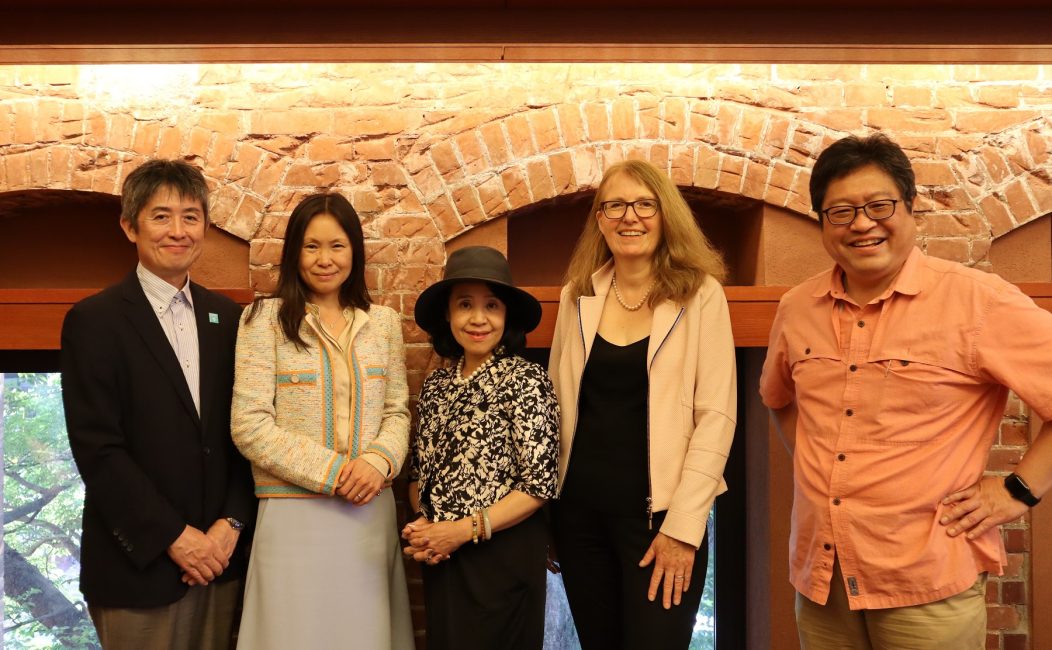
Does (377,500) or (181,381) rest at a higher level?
(181,381)

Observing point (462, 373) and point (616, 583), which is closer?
point (616, 583)

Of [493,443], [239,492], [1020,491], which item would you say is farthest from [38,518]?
[1020,491]

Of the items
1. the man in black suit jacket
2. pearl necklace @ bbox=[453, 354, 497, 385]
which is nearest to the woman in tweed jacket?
the man in black suit jacket

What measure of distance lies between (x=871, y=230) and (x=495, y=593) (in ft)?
4.52

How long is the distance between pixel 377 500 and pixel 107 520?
73cm

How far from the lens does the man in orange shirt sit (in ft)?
6.34

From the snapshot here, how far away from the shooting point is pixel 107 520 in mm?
2254

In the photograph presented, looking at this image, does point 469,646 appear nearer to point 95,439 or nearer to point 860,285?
point 95,439

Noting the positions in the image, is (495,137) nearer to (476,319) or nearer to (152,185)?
(476,319)

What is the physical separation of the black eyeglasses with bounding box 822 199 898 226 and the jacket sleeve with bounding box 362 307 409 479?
4.32ft

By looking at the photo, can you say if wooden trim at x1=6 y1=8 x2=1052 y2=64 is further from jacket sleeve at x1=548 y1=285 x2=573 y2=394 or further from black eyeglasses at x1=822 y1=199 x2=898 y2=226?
black eyeglasses at x1=822 y1=199 x2=898 y2=226

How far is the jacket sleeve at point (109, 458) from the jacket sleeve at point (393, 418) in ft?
1.85

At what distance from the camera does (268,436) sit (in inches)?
91.0

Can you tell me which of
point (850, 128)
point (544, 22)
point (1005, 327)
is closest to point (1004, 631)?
point (1005, 327)
